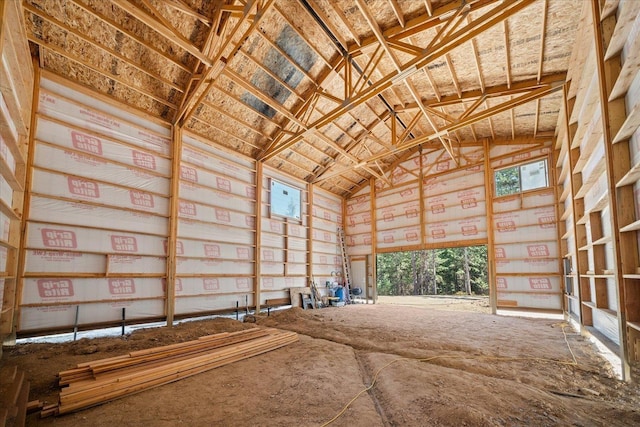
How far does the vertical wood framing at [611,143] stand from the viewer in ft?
13.1

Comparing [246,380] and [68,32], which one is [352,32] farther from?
[246,380]

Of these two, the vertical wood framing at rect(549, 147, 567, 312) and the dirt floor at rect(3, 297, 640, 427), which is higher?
the vertical wood framing at rect(549, 147, 567, 312)

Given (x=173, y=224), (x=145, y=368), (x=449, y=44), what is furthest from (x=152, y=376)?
(x=449, y=44)

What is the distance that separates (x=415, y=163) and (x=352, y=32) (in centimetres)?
760

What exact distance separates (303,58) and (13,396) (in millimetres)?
8521

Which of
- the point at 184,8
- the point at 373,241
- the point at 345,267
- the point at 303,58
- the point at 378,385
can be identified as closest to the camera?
the point at 378,385

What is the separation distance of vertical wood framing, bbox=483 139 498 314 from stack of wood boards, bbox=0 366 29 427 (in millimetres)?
11555

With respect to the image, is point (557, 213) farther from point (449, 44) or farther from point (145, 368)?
point (145, 368)

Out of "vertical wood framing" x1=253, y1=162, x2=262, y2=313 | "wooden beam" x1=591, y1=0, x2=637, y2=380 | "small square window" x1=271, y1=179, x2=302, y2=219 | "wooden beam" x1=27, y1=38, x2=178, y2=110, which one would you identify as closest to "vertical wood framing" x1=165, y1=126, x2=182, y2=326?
"wooden beam" x1=27, y1=38, x2=178, y2=110

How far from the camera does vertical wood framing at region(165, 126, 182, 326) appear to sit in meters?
7.67

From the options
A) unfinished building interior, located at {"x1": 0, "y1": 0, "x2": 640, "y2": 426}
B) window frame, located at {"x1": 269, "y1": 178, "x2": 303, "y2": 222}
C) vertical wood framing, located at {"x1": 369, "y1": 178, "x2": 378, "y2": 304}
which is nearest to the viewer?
unfinished building interior, located at {"x1": 0, "y1": 0, "x2": 640, "y2": 426}

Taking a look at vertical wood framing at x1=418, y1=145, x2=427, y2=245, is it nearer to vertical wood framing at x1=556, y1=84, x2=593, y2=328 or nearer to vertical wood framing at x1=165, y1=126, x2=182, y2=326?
vertical wood framing at x1=556, y1=84, x2=593, y2=328

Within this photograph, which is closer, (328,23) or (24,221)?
(24,221)

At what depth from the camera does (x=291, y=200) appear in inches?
485
